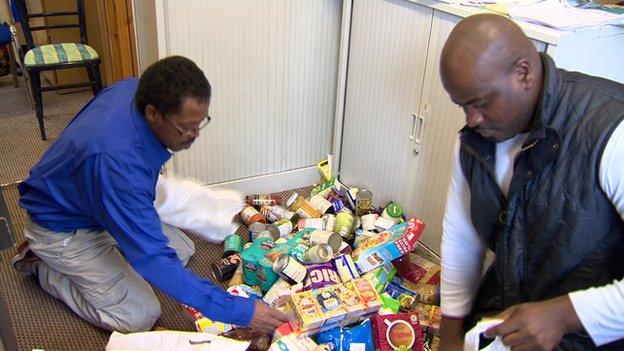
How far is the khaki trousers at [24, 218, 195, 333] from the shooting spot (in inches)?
66.7

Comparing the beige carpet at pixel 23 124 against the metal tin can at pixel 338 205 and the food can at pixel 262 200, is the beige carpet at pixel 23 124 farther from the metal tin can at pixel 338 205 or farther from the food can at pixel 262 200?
the metal tin can at pixel 338 205

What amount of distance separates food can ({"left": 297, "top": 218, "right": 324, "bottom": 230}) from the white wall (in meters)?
0.46

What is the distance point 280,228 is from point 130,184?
2.79 ft

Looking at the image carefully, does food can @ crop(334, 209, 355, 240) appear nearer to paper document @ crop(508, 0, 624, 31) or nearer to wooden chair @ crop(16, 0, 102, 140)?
paper document @ crop(508, 0, 624, 31)

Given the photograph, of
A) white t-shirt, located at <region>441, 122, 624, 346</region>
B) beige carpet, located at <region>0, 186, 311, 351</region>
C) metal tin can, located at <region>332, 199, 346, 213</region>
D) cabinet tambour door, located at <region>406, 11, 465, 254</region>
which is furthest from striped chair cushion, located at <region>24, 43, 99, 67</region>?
white t-shirt, located at <region>441, 122, 624, 346</region>

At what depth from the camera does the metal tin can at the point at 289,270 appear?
5.83 feet

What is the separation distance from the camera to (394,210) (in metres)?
2.10

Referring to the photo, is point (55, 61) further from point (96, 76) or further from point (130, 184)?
point (130, 184)

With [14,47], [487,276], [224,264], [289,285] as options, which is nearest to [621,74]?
[487,276]

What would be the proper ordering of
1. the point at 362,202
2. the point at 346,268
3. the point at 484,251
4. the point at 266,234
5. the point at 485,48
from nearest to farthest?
the point at 485,48
the point at 484,251
the point at 346,268
the point at 266,234
the point at 362,202

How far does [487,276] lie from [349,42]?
123 centimetres

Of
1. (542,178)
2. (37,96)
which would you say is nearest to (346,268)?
(542,178)

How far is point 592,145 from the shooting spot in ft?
3.14

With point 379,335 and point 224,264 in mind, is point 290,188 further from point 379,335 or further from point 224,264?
point 379,335
